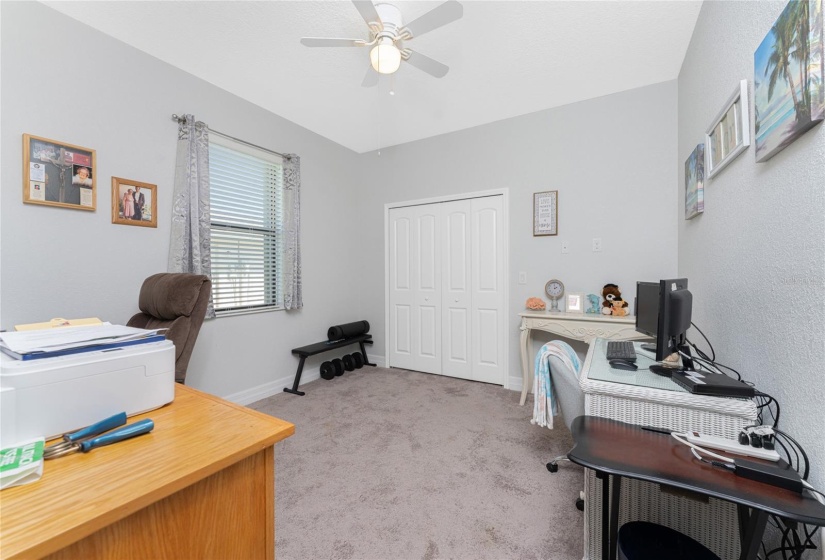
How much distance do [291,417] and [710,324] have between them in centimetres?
283

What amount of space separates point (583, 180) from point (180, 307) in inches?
130

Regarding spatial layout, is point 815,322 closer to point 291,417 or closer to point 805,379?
point 805,379

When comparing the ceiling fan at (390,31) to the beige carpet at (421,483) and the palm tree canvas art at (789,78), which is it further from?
the beige carpet at (421,483)

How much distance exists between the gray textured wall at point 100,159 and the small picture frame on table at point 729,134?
330cm

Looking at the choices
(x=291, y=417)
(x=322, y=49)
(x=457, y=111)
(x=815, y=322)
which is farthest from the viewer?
(x=457, y=111)

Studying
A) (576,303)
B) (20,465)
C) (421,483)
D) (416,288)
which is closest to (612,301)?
(576,303)

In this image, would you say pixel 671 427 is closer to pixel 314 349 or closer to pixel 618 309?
pixel 618 309

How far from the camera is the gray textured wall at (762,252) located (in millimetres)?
909

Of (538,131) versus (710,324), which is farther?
(538,131)

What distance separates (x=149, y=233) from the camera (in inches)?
92.1

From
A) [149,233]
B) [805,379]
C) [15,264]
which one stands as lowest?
[805,379]

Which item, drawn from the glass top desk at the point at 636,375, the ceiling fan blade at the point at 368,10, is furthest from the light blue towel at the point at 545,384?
the ceiling fan blade at the point at 368,10

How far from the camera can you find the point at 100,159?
6.89ft

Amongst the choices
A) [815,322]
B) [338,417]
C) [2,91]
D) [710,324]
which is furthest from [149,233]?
[710,324]
